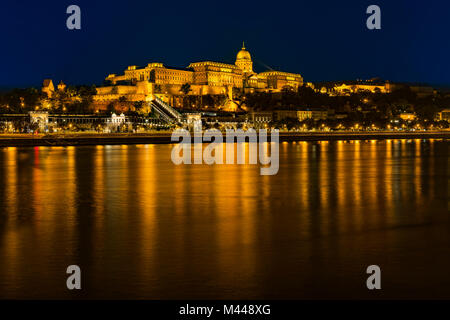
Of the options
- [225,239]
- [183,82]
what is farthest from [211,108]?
[225,239]

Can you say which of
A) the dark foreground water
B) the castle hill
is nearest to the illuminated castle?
the castle hill

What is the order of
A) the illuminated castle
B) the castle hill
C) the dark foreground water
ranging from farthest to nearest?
the illuminated castle, the castle hill, the dark foreground water

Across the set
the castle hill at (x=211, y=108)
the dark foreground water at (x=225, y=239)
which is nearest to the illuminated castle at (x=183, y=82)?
the castle hill at (x=211, y=108)

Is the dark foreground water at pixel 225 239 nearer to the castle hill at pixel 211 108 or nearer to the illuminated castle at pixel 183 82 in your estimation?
the castle hill at pixel 211 108

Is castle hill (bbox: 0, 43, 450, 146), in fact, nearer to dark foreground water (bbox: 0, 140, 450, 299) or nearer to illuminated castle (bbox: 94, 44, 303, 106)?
illuminated castle (bbox: 94, 44, 303, 106)

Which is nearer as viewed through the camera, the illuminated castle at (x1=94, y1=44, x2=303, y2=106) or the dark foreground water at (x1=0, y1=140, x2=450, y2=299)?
the dark foreground water at (x1=0, y1=140, x2=450, y2=299)
